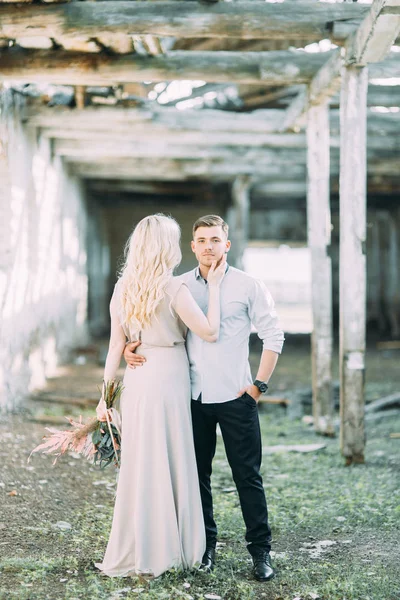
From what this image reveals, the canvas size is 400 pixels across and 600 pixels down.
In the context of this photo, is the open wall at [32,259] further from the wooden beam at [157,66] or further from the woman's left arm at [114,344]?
the woman's left arm at [114,344]

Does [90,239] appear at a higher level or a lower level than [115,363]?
higher

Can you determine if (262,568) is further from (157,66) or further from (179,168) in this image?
(179,168)

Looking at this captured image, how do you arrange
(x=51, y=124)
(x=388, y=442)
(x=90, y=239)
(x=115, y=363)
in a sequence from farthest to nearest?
(x=90, y=239) → (x=51, y=124) → (x=388, y=442) → (x=115, y=363)

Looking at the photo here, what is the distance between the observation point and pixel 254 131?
10359 mm

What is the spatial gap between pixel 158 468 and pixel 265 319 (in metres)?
0.96

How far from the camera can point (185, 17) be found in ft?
19.1

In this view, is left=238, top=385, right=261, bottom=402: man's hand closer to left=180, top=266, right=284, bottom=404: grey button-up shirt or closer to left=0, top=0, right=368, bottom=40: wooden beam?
left=180, top=266, right=284, bottom=404: grey button-up shirt

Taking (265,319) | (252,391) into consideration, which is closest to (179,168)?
(265,319)

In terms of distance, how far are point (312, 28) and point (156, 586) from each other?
15.1 feet

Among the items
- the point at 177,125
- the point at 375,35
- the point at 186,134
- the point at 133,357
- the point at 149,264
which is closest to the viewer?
the point at 149,264

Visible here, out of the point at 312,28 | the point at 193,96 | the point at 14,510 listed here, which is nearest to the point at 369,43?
the point at 312,28

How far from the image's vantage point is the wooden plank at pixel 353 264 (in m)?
6.22

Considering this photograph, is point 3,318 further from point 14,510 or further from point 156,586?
point 156,586

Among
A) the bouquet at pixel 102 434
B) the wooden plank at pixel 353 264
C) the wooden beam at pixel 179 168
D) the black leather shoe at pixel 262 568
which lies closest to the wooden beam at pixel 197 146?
the wooden beam at pixel 179 168
